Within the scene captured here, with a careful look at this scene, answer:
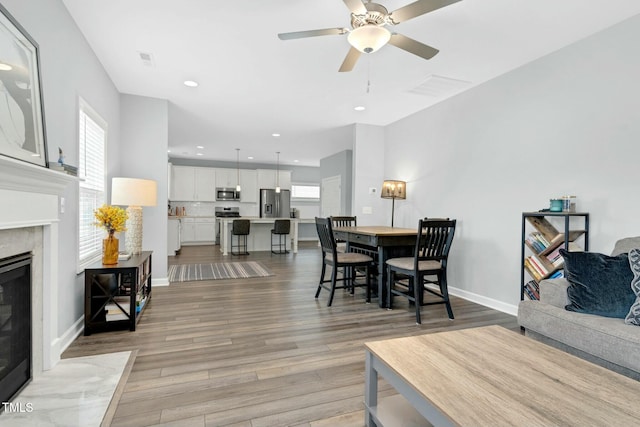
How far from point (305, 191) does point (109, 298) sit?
8.31 m

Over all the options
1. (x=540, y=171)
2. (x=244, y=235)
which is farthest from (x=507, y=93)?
(x=244, y=235)

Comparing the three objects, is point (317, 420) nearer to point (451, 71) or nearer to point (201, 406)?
point (201, 406)

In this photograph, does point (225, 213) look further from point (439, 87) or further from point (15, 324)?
point (15, 324)

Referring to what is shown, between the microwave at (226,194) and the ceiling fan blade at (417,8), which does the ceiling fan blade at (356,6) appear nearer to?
the ceiling fan blade at (417,8)

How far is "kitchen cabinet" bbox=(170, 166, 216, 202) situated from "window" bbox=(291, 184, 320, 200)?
8.66 ft

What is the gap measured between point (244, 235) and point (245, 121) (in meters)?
3.19

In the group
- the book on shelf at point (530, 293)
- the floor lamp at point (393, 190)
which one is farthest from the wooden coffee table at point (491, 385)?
the floor lamp at point (393, 190)

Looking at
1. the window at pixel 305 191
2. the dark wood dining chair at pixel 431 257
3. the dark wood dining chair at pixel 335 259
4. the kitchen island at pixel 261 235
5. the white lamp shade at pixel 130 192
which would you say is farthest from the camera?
the window at pixel 305 191

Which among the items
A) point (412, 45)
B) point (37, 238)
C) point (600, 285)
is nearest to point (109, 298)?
point (37, 238)

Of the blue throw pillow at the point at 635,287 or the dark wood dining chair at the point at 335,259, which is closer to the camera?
the blue throw pillow at the point at 635,287

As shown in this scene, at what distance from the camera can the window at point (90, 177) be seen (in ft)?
9.45

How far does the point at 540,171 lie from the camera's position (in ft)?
10.1

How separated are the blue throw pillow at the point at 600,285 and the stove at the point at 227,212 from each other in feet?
27.8

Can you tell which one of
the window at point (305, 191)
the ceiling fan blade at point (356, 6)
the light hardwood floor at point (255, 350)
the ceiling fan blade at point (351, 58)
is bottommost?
the light hardwood floor at point (255, 350)
